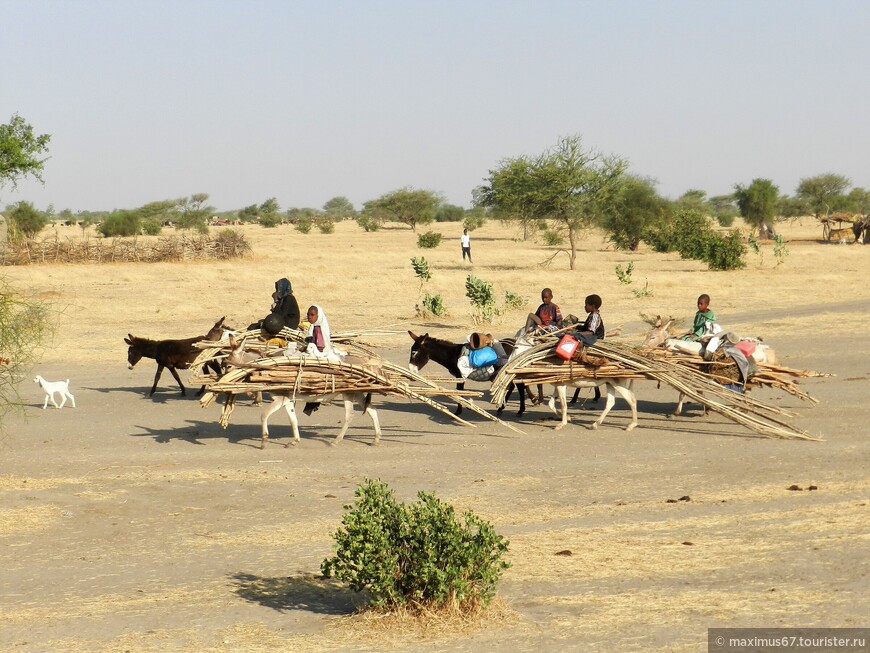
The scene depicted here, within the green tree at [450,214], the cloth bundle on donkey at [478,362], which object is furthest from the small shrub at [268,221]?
the cloth bundle on donkey at [478,362]

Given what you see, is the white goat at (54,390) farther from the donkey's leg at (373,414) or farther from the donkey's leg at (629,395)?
the donkey's leg at (629,395)

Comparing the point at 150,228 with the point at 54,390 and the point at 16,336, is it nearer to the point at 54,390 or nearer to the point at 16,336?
the point at 54,390

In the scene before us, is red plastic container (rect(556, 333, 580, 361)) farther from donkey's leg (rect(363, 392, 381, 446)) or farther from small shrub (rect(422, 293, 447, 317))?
small shrub (rect(422, 293, 447, 317))

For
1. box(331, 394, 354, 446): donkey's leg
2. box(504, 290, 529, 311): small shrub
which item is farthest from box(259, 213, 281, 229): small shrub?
box(331, 394, 354, 446): donkey's leg

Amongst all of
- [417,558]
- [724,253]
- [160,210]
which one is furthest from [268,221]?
[417,558]

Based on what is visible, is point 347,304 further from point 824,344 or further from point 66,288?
point 824,344

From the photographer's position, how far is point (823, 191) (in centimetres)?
8594

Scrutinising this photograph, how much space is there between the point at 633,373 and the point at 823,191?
78023 mm

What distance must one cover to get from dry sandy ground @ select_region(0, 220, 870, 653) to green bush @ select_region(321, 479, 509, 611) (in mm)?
227

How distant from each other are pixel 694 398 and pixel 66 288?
78.7ft

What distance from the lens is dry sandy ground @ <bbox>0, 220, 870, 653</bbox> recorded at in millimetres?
6910

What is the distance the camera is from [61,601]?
7.67 meters

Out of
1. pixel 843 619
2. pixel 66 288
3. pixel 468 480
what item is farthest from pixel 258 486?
pixel 66 288

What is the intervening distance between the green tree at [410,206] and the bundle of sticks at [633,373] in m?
76.0
